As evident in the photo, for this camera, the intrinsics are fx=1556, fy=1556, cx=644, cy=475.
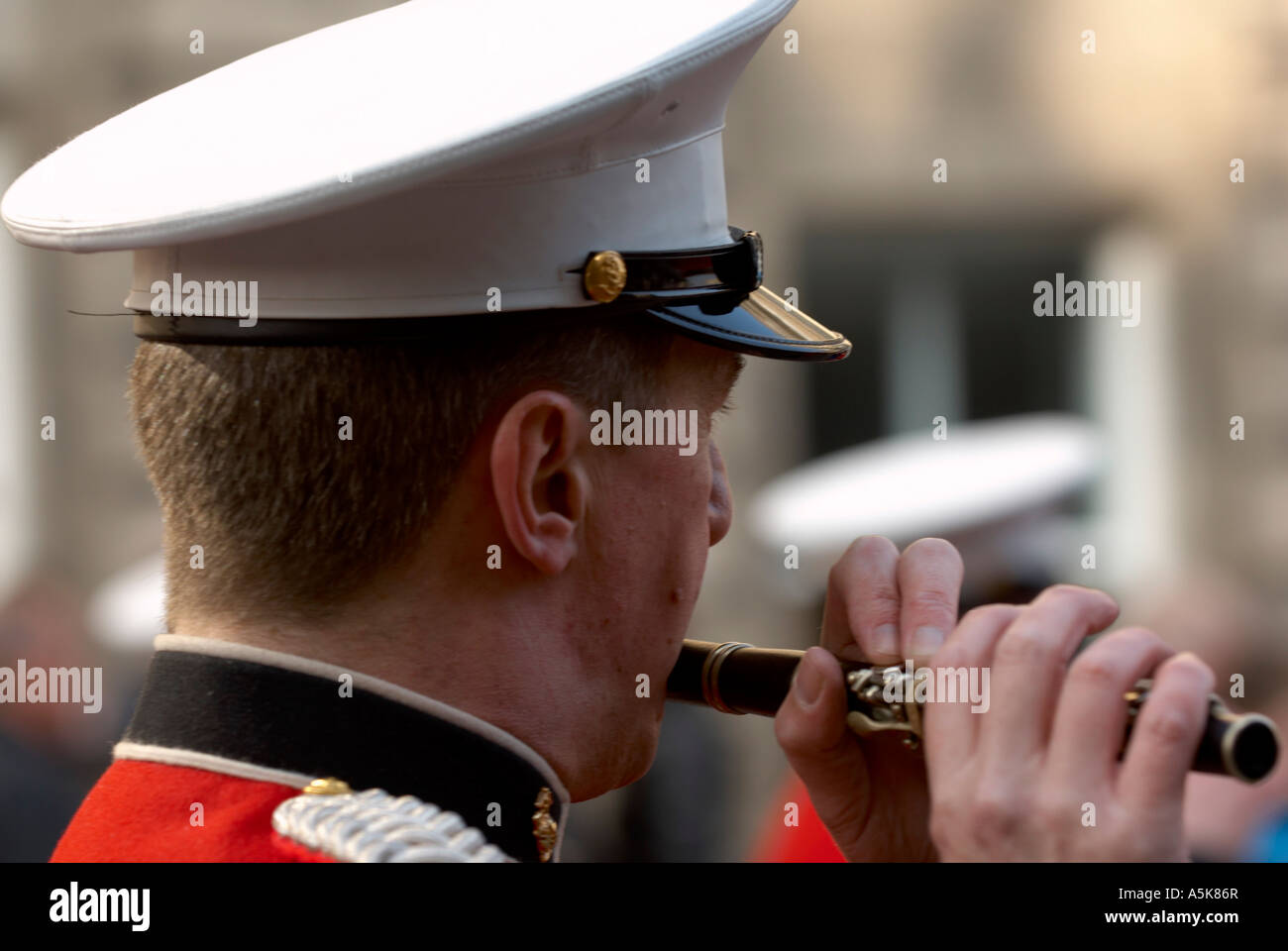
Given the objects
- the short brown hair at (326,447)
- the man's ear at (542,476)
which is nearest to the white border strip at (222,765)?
the short brown hair at (326,447)

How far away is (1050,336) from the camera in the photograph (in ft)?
33.9

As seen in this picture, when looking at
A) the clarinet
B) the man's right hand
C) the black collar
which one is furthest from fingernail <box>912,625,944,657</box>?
the black collar

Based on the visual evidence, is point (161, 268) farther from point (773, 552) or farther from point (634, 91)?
point (773, 552)

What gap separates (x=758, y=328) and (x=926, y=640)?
48 centimetres

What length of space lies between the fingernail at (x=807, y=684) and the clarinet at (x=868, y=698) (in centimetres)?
4

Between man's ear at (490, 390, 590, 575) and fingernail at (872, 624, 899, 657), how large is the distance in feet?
1.50

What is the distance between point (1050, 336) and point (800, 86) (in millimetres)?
2378

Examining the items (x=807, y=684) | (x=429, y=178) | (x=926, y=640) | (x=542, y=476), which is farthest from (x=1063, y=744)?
(x=429, y=178)

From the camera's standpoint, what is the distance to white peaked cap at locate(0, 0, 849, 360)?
1.77 meters

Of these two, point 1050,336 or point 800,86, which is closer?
point 800,86

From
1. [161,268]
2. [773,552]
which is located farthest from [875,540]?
[773,552]

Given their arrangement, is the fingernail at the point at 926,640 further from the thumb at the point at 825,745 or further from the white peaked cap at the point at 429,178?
the white peaked cap at the point at 429,178

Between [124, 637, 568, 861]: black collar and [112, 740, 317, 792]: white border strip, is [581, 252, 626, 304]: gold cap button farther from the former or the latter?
[112, 740, 317, 792]: white border strip

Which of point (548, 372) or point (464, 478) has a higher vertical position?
point (548, 372)
